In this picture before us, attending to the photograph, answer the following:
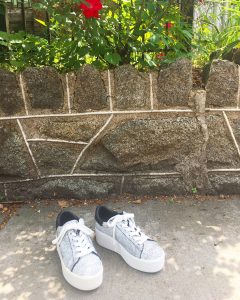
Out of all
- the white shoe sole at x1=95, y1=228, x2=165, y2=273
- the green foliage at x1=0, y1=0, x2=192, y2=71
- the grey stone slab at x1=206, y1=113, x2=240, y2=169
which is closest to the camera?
the white shoe sole at x1=95, y1=228, x2=165, y2=273

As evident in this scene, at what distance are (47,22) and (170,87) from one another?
91 cm

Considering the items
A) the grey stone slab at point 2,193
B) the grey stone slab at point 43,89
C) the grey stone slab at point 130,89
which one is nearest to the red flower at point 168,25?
the grey stone slab at point 130,89

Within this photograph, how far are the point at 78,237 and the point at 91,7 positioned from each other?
1198 mm

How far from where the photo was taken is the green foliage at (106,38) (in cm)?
221

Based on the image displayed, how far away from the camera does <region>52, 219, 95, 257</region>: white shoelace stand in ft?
6.11

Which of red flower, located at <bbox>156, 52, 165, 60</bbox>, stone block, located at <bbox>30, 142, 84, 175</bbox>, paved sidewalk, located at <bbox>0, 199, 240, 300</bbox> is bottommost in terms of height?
Result: paved sidewalk, located at <bbox>0, 199, 240, 300</bbox>

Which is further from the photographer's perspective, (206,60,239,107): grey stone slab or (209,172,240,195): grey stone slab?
(209,172,240,195): grey stone slab

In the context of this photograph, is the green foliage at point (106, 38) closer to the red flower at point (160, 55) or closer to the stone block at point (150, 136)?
the red flower at point (160, 55)

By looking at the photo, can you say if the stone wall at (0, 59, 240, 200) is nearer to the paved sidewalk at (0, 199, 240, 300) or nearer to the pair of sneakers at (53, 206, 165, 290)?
the paved sidewalk at (0, 199, 240, 300)

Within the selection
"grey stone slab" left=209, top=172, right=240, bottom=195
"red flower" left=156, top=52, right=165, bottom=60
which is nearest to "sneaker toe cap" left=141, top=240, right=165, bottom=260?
"grey stone slab" left=209, top=172, right=240, bottom=195

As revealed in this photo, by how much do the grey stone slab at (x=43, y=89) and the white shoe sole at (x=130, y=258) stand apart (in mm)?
797

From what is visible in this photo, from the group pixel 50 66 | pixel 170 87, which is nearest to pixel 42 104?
pixel 50 66

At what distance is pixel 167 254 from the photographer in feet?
6.48

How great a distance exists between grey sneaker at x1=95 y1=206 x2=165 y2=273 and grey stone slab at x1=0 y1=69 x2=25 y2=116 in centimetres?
79
